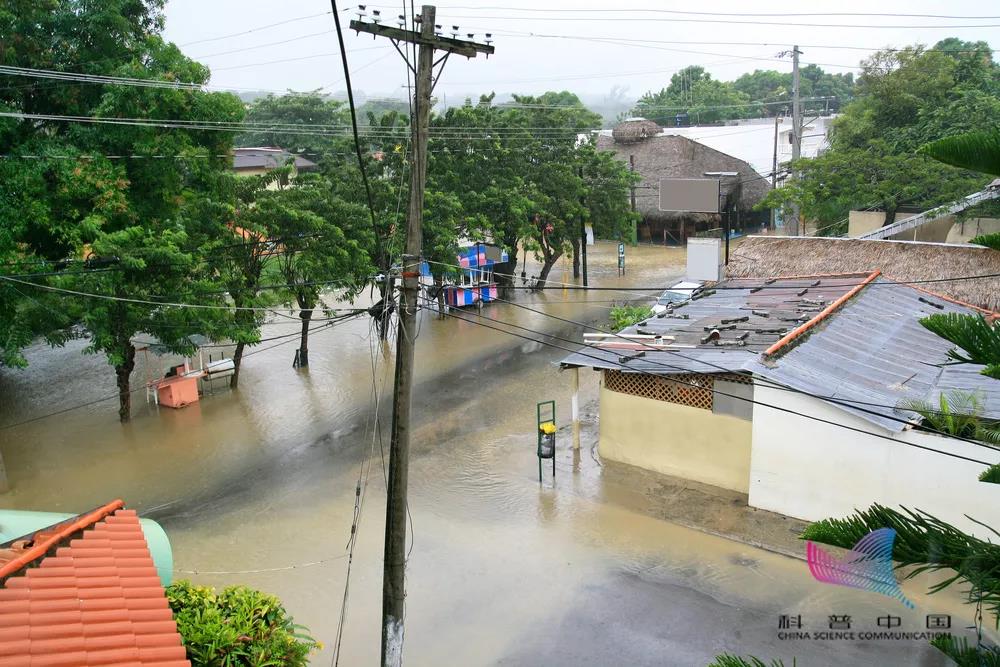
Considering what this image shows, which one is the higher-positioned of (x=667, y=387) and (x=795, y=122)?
(x=795, y=122)

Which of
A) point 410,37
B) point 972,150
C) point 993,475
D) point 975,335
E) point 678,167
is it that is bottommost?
point 993,475

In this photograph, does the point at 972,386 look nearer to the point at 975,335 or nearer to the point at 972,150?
the point at 975,335

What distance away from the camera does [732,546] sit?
12.0 meters

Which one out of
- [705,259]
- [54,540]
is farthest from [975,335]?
[705,259]

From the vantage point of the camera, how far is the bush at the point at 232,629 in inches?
248

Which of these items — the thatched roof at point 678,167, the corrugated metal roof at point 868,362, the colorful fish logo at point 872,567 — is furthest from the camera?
the thatched roof at point 678,167

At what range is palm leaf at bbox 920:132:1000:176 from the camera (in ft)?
13.7

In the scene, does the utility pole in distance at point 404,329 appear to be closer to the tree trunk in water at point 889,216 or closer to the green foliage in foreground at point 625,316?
the green foliage in foreground at point 625,316

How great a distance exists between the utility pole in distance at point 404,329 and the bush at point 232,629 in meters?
1.09

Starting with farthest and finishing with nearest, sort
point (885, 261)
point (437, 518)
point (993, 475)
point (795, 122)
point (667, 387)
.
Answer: point (795, 122)
point (885, 261)
point (667, 387)
point (437, 518)
point (993, 475)

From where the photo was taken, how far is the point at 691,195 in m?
29.0

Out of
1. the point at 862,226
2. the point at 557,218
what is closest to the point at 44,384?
the point at 557,218

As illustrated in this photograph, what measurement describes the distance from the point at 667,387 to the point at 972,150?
32.4 ft

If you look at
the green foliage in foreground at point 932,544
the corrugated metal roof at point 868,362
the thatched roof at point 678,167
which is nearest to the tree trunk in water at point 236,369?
the corrugated metal roof at point 868,362
